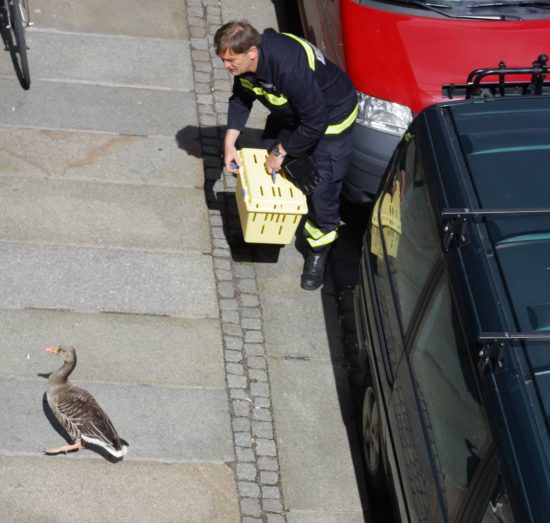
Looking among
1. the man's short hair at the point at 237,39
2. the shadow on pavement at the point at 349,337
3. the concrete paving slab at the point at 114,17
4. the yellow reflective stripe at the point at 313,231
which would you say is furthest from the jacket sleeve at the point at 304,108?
the concrete paving slab at the point at 114,17

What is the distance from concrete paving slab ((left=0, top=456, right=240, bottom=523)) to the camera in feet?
20.0

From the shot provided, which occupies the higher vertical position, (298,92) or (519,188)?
(519,188)

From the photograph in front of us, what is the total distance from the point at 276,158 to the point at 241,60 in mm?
786

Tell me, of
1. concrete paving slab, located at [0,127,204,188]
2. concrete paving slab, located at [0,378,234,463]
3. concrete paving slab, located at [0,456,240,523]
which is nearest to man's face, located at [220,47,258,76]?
concrete paving slab, located at [0,127,204,188]

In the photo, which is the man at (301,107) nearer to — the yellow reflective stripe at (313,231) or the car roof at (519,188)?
the yellow reflective stripe at (313,231)

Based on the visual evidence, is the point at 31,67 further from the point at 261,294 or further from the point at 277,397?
the point at 277,397

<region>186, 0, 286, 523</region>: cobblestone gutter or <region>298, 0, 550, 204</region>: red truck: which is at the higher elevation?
<region>298, 0, 550, 204</region>: red truck

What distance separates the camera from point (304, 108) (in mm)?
6875

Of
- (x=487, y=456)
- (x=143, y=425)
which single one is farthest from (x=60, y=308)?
(x=487, y=456)

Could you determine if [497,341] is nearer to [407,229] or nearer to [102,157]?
[407,229]

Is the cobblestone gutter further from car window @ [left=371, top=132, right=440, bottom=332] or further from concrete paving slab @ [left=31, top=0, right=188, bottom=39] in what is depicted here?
car window @ [left=371, top=132, right=440, bottom=332]

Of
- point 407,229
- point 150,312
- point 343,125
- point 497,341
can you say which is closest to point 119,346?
point 150,312

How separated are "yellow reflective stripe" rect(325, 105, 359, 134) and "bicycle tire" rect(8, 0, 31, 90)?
300 centimetres

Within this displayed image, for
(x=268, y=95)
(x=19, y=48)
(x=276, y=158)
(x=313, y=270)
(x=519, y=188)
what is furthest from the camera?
(x=19, y=48)
